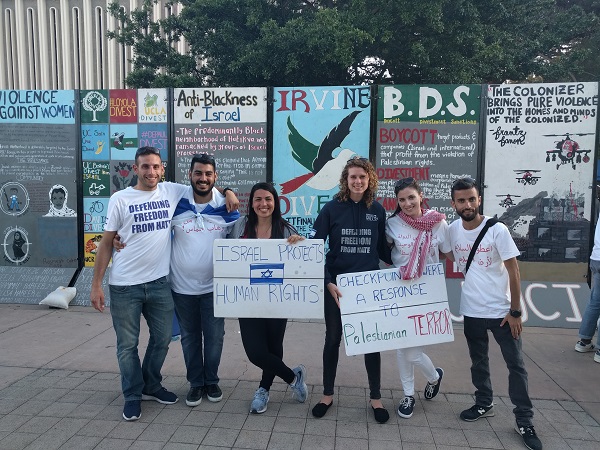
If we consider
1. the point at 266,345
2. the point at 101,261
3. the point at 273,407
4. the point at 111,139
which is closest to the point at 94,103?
the point at 111,139

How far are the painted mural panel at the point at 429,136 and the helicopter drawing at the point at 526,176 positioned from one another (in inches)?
22.4

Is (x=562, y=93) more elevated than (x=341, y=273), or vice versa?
(x=562, y=93)

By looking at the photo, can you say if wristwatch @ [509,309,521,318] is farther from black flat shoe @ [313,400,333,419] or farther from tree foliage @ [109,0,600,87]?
tree foliage @ [109,0,600,87]

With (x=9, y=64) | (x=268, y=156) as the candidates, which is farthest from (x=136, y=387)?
(x=9, y=64)

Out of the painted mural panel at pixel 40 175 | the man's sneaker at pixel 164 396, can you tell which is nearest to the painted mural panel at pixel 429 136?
the man's sneaker at pixel 164 396

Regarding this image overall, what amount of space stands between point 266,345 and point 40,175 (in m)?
5.33

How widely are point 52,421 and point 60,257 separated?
4.20 meters

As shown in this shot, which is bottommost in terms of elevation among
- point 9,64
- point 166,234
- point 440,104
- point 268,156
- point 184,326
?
point 184,326

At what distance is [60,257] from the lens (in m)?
7.12

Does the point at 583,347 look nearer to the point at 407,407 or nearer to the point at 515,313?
the point at 515,313

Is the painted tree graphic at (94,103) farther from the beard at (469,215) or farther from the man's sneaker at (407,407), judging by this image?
the man's sneaker at (407,407)

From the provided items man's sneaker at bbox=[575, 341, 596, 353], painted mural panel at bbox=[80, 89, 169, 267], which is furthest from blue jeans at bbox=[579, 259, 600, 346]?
painted mural panel at bbox=[80, 89, 169, 267]

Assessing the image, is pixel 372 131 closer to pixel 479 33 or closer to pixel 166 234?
pixel 166 234

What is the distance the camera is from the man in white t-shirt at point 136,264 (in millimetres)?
3473
